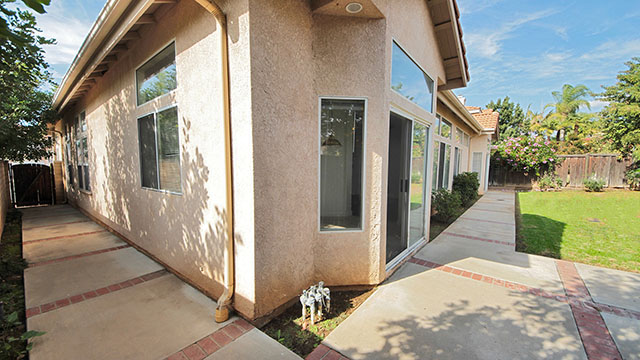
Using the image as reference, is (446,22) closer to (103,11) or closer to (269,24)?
(269,24)

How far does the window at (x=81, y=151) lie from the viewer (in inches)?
331

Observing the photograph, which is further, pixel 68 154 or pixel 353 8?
pixel 68 154

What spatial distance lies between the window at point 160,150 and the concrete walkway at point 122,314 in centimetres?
160

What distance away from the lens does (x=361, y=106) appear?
3.69 m

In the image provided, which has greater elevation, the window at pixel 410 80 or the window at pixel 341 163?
the window at pixel 410 80

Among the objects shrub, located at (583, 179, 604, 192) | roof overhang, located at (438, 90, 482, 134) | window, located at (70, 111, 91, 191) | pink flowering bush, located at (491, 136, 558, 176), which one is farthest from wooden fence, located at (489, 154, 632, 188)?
window, located at (70, 111, 91, 191)

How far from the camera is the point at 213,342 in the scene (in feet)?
8.84

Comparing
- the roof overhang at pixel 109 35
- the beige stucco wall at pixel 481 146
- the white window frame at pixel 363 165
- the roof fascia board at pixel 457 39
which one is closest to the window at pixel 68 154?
the roof overhang at pixel 109 35

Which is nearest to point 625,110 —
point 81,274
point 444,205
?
point 444,205

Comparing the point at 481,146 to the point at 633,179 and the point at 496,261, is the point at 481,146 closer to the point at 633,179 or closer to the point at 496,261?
the point at 633,179

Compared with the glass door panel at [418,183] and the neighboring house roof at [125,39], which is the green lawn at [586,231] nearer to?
the glass door panel at [418,183]

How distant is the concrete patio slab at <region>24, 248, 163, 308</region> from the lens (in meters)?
3.72

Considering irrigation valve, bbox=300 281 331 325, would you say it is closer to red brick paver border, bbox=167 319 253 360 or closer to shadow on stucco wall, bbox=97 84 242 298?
red brick paver border, bbox=167 319 253 360

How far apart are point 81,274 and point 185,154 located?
118 inches
